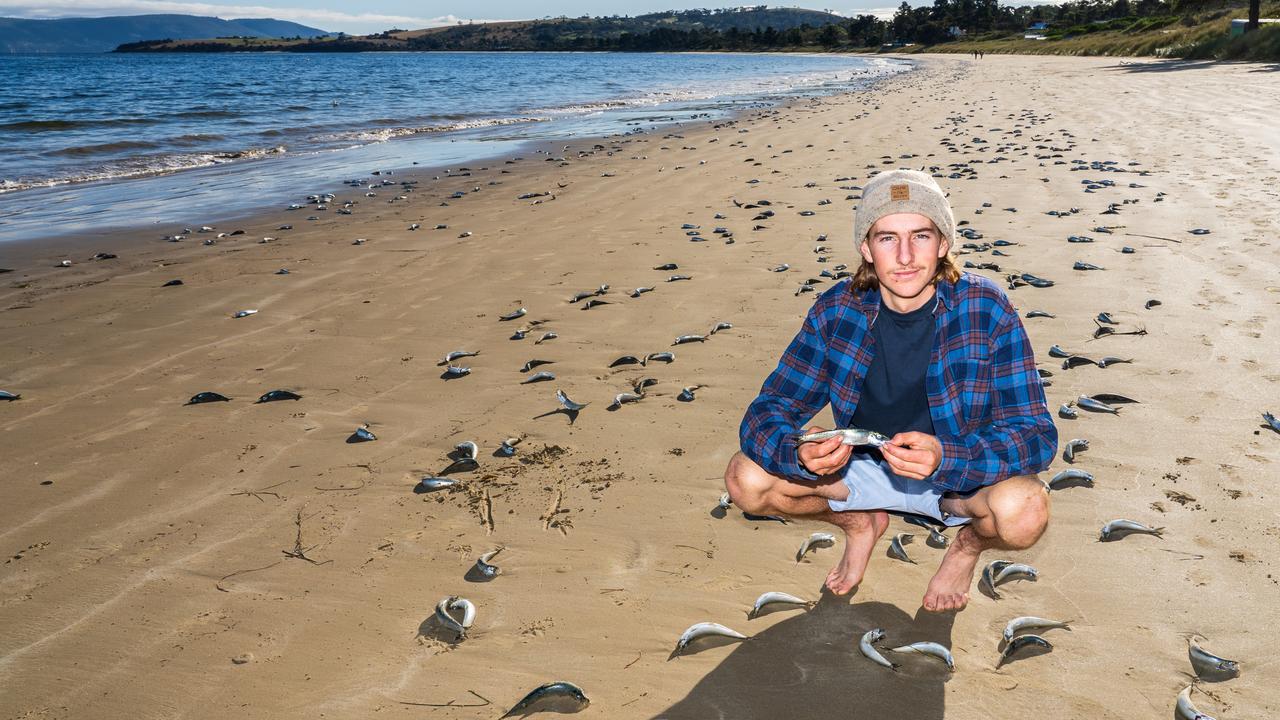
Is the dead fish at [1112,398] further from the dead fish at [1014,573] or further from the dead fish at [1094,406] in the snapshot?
the dead fish at [1014,573]

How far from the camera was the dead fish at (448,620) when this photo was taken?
352 cm

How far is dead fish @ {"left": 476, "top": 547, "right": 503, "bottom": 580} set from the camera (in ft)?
12.9

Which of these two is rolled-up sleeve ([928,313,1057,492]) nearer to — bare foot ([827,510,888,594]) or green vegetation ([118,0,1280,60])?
bare foot ([827,510,888,594])

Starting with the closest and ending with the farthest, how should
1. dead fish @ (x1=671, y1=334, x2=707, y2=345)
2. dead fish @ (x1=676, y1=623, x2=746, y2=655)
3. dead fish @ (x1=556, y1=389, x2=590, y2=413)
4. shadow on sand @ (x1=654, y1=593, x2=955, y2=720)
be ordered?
1. shadow on sand @ (x1=654, y1=593, x2=955, y2=720)
2. dead fish @ (x1=676, y1=623, x2=746, y2=655)
3. dead fish @ (x1=556, y1=389, x2=590, y2=413)
4. dead fish @ (x1=671, y1=334, x2=707, y2=345)

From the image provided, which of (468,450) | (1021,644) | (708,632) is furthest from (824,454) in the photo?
(468,450)

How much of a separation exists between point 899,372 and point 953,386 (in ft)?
0.77

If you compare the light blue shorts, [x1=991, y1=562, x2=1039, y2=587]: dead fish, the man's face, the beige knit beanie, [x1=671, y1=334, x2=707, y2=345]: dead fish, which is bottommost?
[x1=991, y1=562, x2=1039, y2=587]: dead fish

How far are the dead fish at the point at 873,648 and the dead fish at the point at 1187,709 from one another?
38.9 inches

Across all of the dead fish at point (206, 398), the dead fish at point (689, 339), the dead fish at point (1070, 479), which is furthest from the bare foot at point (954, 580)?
the dead fish at point (206, 398)

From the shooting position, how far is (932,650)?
10.8 feet

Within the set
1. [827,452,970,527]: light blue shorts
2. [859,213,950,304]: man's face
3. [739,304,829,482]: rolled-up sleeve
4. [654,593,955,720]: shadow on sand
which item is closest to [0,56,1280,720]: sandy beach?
[654,593,955,720]: shadow on sand

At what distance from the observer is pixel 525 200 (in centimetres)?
1411

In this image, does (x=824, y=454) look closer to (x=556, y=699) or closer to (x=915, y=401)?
(x=915, y=401)

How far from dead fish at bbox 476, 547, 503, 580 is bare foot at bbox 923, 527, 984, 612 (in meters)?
2.04
